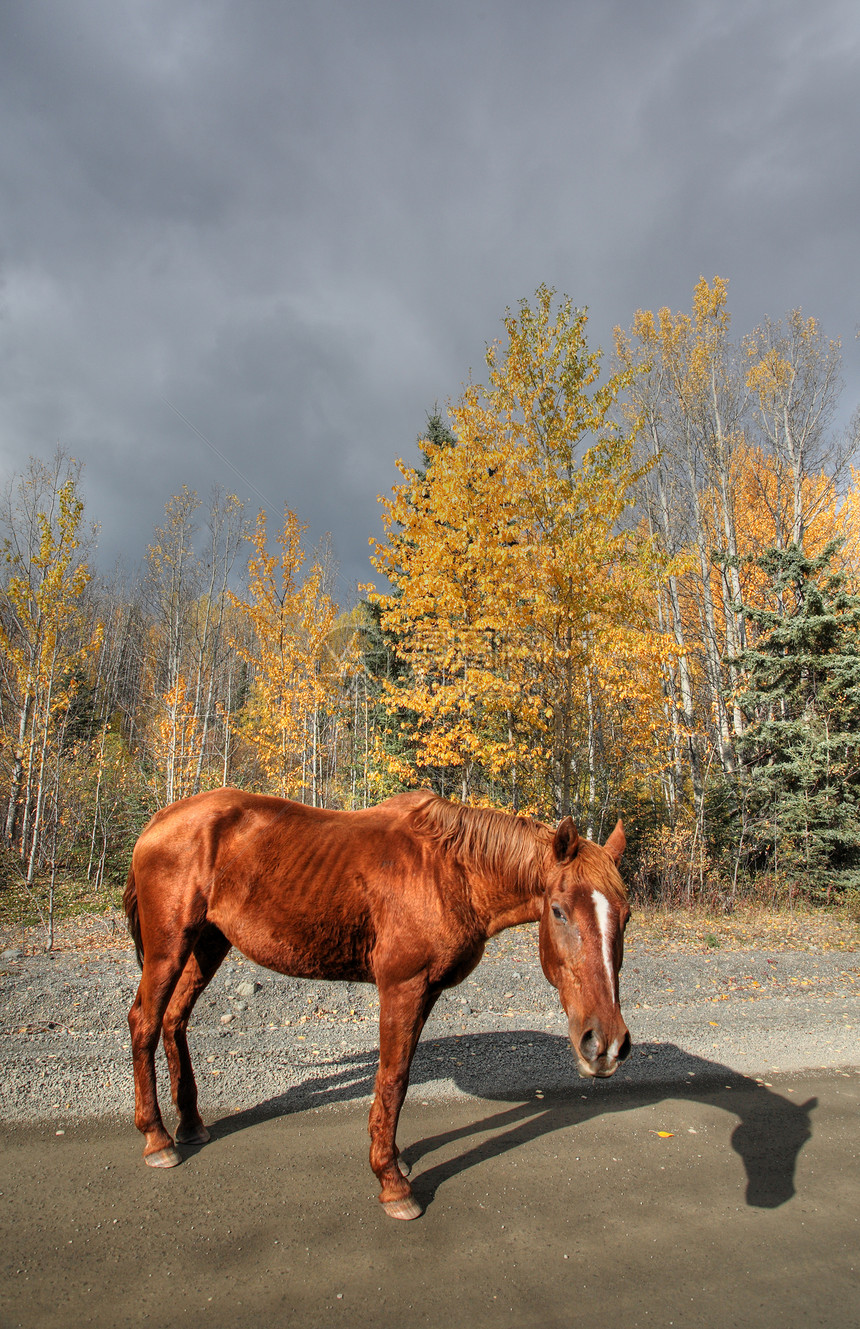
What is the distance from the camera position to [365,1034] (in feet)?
15.3

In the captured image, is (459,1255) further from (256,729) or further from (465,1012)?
(256,729)

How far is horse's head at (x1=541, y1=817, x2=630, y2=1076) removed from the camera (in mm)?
2277

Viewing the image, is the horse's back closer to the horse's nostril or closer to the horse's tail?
the horse's tail

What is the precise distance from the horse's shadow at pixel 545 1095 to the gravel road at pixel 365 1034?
2cm

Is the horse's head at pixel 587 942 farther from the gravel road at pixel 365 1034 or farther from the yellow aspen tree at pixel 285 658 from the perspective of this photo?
the yellow aspen tree at pixel 285 658

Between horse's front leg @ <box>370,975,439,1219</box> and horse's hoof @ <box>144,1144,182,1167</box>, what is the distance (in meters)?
0.99

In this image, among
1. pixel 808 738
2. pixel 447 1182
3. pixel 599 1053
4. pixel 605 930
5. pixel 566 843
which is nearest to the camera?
pixel 599 1053

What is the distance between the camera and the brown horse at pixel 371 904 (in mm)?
2648

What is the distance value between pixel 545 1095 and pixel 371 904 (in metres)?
1.97

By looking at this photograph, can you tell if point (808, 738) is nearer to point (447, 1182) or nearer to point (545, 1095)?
point (545, 1095)

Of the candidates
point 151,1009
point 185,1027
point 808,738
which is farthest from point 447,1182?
point 808,738

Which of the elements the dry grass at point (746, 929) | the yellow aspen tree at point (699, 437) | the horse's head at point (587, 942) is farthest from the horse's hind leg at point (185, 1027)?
the yellow aspen tree at point (699, 437)

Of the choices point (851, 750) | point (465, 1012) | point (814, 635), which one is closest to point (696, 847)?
point (851, 750)

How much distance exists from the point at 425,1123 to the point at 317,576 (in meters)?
13.6
